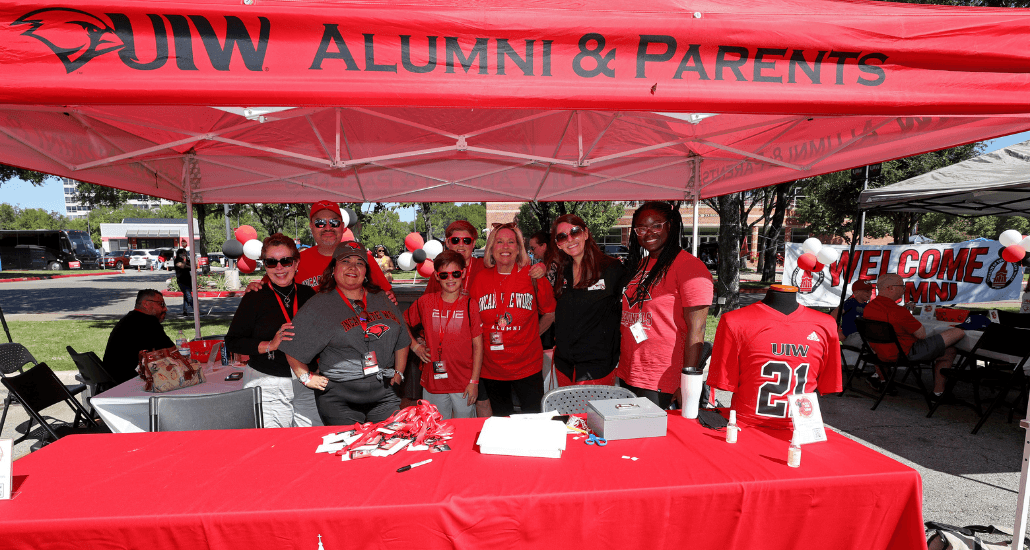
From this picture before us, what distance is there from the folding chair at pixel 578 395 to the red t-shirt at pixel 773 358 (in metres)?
0.58

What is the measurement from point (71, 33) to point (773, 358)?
8.97 feet

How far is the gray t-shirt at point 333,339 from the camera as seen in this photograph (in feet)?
8.08

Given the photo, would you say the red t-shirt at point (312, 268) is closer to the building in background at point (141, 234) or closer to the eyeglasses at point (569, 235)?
the eyeglasses at point (569, 235)

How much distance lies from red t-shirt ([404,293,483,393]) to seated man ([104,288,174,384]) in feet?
7.70

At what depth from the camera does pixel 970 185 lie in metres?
4.66

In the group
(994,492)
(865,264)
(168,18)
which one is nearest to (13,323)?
(168,18)

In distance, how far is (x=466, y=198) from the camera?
19.6ft

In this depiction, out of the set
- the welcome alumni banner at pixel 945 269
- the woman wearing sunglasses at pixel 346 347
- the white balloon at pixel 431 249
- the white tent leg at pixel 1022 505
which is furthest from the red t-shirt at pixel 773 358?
the welcome alumni banner at pixel 945 269

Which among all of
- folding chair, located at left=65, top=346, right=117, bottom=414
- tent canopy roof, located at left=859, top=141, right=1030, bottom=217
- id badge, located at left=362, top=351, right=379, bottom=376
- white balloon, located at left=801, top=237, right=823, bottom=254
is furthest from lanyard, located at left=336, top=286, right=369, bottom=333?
white balloon, located at left=801, top=237, right=823, bottom=254

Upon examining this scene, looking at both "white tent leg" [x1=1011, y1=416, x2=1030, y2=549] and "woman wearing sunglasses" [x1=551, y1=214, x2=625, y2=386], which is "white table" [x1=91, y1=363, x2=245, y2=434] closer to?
"woman wearing sunglasses" [x1=551, y1=214, x2=625, y2=386]

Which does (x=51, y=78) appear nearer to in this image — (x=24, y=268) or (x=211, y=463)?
(x=211, y=463)

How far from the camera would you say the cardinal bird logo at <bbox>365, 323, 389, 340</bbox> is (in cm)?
255

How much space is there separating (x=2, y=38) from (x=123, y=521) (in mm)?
1465

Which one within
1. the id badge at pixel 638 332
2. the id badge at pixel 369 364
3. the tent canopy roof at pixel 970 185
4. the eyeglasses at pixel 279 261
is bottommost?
the id badge at pixel 369 364
